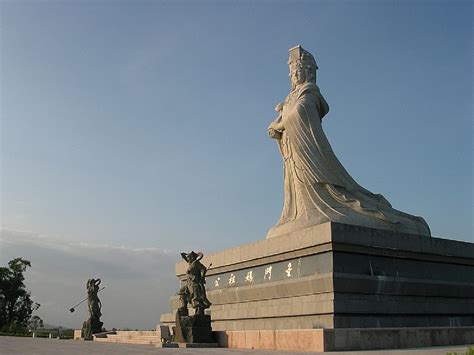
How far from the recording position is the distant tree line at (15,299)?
94.5 ft

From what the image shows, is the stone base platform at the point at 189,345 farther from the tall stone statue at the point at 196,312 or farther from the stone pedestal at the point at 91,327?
the stone pedestal at the point at 91,327

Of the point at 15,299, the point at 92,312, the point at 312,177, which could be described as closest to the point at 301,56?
the point at 312,177

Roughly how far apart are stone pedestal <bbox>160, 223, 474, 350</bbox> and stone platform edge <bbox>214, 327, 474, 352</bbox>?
1160mm

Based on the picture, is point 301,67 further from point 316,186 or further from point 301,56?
point 316,186

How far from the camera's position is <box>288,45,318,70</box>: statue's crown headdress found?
16219 mm

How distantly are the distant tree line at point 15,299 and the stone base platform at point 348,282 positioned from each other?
56.6ft

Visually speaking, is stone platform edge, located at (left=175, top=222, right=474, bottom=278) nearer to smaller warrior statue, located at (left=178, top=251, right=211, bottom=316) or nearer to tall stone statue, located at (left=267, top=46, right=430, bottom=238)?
tall stone statue, located at (left=267, top=46, right=430, bottom=238)

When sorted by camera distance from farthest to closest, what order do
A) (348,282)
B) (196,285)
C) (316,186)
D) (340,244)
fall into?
(316,186)
(196,285)
(340,244)
(348,282)

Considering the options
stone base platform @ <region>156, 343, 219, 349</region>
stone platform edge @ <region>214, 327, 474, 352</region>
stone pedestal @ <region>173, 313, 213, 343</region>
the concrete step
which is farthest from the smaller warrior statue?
the concrete step

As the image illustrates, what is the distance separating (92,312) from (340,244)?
11.2m

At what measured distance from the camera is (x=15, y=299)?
29172 mm

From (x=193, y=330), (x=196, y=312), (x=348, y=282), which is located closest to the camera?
(x=348, y=282)

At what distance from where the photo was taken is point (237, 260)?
1551cm

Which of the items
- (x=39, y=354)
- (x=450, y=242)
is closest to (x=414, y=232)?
(x=450, y=242)
